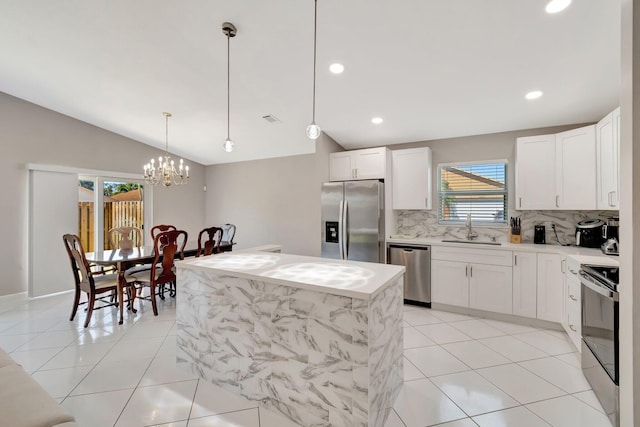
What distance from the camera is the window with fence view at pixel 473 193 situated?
3883 millimetres

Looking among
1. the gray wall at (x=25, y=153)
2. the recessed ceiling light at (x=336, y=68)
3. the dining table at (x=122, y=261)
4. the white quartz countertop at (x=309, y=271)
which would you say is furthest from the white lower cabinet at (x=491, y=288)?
the gray wall at (x=25, y=153)

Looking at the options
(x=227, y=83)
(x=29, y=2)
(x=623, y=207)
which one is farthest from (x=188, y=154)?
(x=623, y=207)

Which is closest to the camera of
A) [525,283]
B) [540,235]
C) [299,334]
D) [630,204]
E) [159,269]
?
[630,204]

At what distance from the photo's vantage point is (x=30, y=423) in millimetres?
917

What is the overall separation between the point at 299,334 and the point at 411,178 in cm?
305

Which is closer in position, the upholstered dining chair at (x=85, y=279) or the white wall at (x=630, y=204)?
the white wall at (x=630, y=204)

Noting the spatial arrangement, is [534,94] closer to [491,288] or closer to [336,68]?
[336,68]

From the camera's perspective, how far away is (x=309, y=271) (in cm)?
194

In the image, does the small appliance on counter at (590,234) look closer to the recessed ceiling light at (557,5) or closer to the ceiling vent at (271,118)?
the recessed ceiling light at (557,5)

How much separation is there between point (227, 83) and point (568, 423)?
13.3 feet

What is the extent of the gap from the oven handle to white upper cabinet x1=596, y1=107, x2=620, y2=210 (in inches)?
34.1

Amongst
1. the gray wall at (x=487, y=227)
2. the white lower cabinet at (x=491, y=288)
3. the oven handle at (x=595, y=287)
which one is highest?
the gray wall at (x=487, y=227)

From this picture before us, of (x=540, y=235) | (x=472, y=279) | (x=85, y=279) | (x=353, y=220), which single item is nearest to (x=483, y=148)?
(x=540, y=235)

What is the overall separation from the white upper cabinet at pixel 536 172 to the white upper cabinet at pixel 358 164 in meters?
1.65
